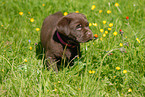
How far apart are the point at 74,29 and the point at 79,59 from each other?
509 mm

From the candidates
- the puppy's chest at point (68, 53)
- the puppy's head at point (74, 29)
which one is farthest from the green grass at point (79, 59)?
the puppy's head at point (74, 29)

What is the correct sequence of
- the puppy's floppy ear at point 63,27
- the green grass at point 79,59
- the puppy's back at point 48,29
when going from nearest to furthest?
1. the green grass at point 79,59
2. the puppy's floppy ear at point 63,27
3. the puppy's back at point 48,29

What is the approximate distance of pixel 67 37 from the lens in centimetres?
285

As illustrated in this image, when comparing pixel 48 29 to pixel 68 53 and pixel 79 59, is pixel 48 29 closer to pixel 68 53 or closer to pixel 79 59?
pixel 68 53

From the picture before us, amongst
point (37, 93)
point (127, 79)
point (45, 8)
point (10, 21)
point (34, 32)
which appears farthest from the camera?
point (45, 8)

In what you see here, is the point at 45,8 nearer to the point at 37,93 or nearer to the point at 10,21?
the point at 10,21

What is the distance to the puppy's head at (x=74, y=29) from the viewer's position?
8.99 feet

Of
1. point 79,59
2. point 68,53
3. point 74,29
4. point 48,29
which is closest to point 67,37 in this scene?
point 74,29

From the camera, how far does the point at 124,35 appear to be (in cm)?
342

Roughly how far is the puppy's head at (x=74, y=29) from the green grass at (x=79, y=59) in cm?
34

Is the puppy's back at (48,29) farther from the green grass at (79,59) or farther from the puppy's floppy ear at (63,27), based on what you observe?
the puppy's floppy ear at (63,27)

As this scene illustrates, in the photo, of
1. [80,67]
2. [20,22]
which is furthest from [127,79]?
[20,22]

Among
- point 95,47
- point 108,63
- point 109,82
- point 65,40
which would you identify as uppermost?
point 65,40

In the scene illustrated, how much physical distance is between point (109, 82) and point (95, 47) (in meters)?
0.74
